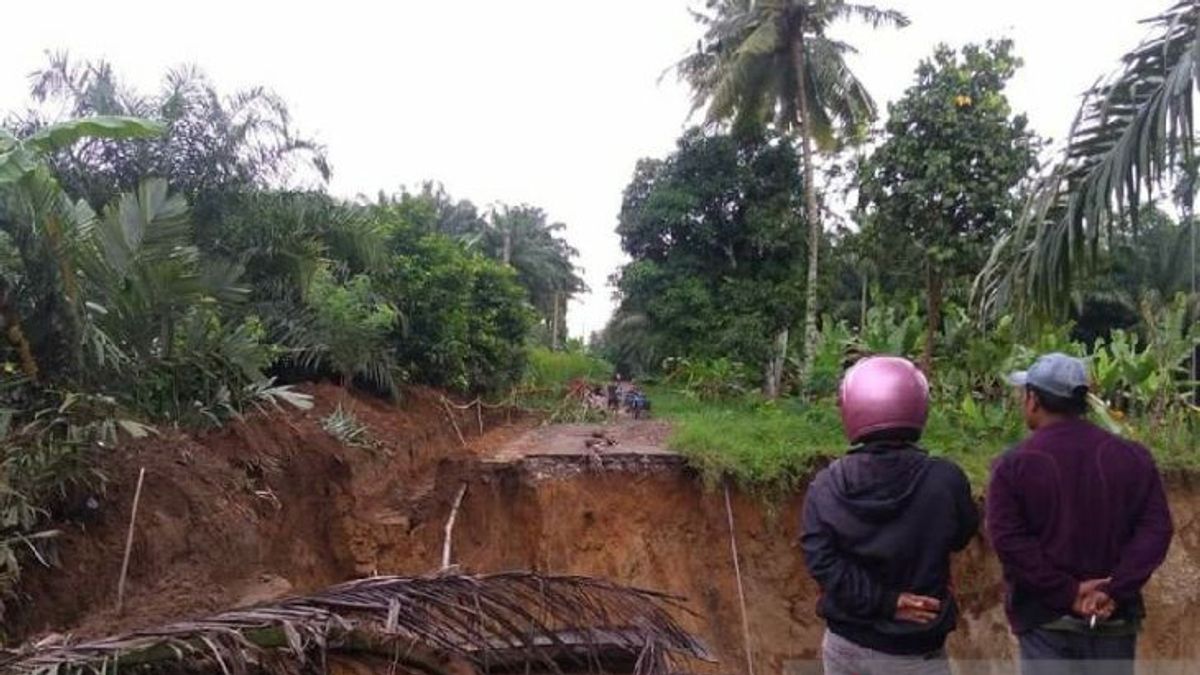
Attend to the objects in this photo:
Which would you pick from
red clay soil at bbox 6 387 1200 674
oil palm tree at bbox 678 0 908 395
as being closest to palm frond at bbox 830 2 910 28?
oil palm tree at bbox 678 0 908 395

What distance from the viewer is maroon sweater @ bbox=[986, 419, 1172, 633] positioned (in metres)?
2.72

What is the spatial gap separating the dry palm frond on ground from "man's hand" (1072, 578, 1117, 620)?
118cm

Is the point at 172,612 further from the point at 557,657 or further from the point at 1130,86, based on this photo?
the point at 1130,86

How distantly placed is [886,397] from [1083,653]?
1038mm

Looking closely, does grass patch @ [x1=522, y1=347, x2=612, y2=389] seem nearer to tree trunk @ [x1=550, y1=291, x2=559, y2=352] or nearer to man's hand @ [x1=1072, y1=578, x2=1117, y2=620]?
tree trunk @ [x1=550, y1=291, x2=559, y2=352]

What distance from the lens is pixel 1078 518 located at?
273 centimetres

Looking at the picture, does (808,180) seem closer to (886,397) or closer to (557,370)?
(557,370)

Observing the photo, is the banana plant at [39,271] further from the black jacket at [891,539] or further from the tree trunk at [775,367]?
the tree trunk at [775,367]

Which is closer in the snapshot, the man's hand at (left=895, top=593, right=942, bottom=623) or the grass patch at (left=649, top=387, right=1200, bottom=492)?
the man's hand at (left=895, top=593, right=942, bottom=623)

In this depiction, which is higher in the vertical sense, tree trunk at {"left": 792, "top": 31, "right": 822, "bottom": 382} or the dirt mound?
tree trunk at {"left": 792, "top": 31, "right": 822, "bottom": 382}

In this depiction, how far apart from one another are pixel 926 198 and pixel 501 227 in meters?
28.3

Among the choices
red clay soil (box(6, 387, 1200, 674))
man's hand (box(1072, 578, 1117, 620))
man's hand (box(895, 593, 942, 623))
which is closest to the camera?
man's hand (box(895, 593, 942, 623))

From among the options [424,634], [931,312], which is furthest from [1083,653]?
[931,312]

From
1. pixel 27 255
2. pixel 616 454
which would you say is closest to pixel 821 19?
pixel 616 454
